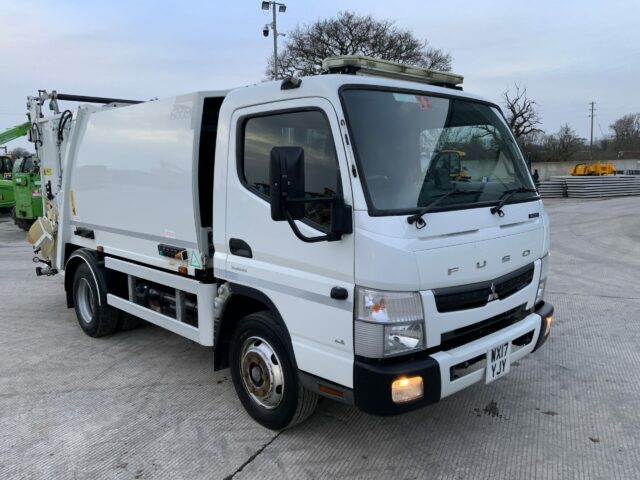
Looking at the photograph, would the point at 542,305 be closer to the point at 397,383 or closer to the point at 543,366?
the point at 543,366

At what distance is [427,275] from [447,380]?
0.62 m

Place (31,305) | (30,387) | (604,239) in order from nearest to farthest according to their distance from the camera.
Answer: (30,387) → (31,305) → (604,239)

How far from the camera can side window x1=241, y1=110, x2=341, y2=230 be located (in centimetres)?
297

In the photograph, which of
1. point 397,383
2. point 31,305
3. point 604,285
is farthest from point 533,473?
point 31,305

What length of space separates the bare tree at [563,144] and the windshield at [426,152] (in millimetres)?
57425

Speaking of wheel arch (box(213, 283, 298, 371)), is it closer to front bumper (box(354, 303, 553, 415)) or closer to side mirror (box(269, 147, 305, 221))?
front bumper (box(354, 303, 553, 415))

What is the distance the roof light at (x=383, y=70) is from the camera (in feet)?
10.8

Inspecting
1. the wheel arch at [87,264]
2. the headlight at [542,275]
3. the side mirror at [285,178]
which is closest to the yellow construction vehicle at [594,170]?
the headlight at [542,275]

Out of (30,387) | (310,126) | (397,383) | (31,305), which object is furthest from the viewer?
(31,305)

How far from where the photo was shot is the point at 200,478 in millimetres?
3143

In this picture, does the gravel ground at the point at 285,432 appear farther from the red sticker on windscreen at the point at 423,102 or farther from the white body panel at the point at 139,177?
the red sticker on windscreen at the point at 423,102

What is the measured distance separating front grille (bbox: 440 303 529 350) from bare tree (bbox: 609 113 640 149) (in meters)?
75.4

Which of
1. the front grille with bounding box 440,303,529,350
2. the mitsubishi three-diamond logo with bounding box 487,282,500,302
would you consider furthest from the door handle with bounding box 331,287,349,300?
the mitsubishi three-diamond logo with bounding box 487,282,500,302

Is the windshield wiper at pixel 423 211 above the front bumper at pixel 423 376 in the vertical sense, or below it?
above
